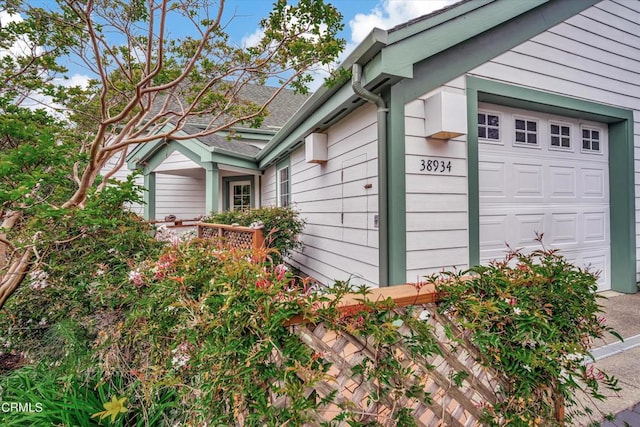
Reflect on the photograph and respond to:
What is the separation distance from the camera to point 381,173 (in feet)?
10.1

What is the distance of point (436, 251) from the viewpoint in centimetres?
318

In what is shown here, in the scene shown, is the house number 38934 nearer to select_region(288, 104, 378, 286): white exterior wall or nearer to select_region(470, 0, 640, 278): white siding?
select_region(288, 104, 378, 286): white exterior wall

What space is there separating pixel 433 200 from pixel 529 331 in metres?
2.02

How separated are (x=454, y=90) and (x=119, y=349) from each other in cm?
371

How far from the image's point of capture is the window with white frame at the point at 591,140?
445cm

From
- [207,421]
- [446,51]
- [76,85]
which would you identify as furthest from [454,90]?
[76,85]

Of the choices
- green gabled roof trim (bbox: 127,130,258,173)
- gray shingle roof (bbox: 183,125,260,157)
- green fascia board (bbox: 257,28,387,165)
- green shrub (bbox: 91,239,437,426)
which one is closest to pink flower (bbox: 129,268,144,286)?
green shrub (bbox: 91,239,437,426)

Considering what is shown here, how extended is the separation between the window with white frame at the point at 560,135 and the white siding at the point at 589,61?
41 centimetres

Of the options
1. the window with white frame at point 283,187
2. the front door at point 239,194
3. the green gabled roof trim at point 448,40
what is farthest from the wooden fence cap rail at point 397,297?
the front door at point 239,194

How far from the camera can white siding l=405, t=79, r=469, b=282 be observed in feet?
10.2

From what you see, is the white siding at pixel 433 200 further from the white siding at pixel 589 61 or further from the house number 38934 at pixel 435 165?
the white siding at pixel 589 61

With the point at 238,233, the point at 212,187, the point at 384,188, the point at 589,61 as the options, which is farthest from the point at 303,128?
the point at 589,61

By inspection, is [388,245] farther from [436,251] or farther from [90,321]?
[90,321]

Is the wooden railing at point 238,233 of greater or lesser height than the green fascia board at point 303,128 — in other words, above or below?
below
